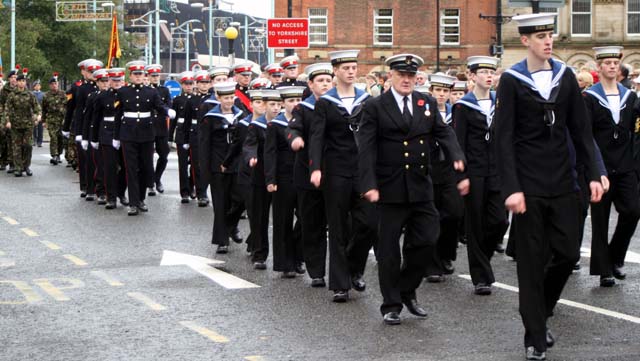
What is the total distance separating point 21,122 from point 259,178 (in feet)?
46.5

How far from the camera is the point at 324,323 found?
9.84 metres

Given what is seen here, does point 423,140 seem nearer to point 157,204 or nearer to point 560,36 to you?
point 157,204

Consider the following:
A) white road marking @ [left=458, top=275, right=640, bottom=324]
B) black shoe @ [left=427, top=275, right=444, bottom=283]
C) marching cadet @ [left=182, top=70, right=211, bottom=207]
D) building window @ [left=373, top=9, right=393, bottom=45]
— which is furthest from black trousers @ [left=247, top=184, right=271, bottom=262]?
building window @ [left=373, top=9, right=393, bottom=45]

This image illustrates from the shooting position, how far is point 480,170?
11906mm

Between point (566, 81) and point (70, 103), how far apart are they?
16.2 metres

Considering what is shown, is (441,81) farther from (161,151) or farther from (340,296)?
(161,151)

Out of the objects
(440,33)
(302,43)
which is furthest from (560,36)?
(302,43)

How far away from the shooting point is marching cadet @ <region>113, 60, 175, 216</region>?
62.6 ft

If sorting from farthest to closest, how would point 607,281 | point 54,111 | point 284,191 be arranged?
1. point 54,111
2. point 284,191
3. point 607,281

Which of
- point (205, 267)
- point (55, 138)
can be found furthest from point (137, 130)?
point (55, 138)

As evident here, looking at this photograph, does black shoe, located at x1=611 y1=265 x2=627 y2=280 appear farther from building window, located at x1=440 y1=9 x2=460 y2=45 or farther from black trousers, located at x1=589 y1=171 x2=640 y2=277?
building window, located at x1=440 y1=9 x2=460 y2=45

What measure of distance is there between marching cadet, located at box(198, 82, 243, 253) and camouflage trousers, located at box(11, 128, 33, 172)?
37.8ft

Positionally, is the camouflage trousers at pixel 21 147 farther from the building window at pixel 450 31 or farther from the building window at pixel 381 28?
the building window at pixel 450 31

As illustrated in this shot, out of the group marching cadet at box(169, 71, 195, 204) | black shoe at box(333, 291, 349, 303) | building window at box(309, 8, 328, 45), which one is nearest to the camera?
black shoe at box(333, 291, 349, 303)
